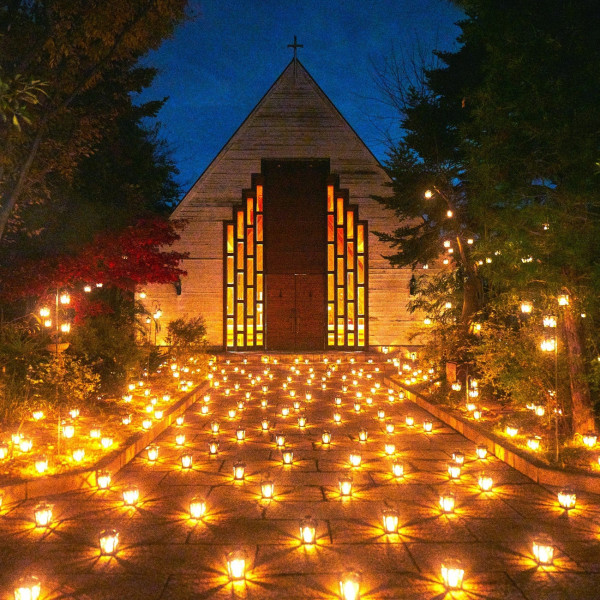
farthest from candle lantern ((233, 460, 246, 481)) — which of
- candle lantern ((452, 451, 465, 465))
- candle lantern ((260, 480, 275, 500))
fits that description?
candle lantern ((452, 451, 465, 465))

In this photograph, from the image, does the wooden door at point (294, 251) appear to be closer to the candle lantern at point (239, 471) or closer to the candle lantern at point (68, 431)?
the candle lantern at point (68, 431)

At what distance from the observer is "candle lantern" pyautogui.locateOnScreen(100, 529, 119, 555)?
11.2 feet

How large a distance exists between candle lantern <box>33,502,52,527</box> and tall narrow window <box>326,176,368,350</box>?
13.3m

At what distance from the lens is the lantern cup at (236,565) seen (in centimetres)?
309

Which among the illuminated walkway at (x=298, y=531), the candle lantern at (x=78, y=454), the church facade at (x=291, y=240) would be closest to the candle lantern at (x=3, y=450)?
the candle lantern at (x=78, y=454)

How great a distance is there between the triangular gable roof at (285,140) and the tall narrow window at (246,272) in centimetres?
68

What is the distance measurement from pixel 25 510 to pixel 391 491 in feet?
10.2

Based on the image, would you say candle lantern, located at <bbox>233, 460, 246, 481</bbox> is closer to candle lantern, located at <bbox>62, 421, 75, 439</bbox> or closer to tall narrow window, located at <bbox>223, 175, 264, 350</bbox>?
candle lantern, located at <bbox>62, 421, 75, 439</bbox>

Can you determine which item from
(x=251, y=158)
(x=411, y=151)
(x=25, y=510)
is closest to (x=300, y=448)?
(x=25, y=510)

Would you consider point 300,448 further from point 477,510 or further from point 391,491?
point 477,510

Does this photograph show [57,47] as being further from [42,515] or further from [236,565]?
[236,565]

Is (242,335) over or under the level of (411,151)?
under

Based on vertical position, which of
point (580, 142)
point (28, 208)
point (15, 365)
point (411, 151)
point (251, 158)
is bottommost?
point (15, 365)

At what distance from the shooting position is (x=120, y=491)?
4.71 m
